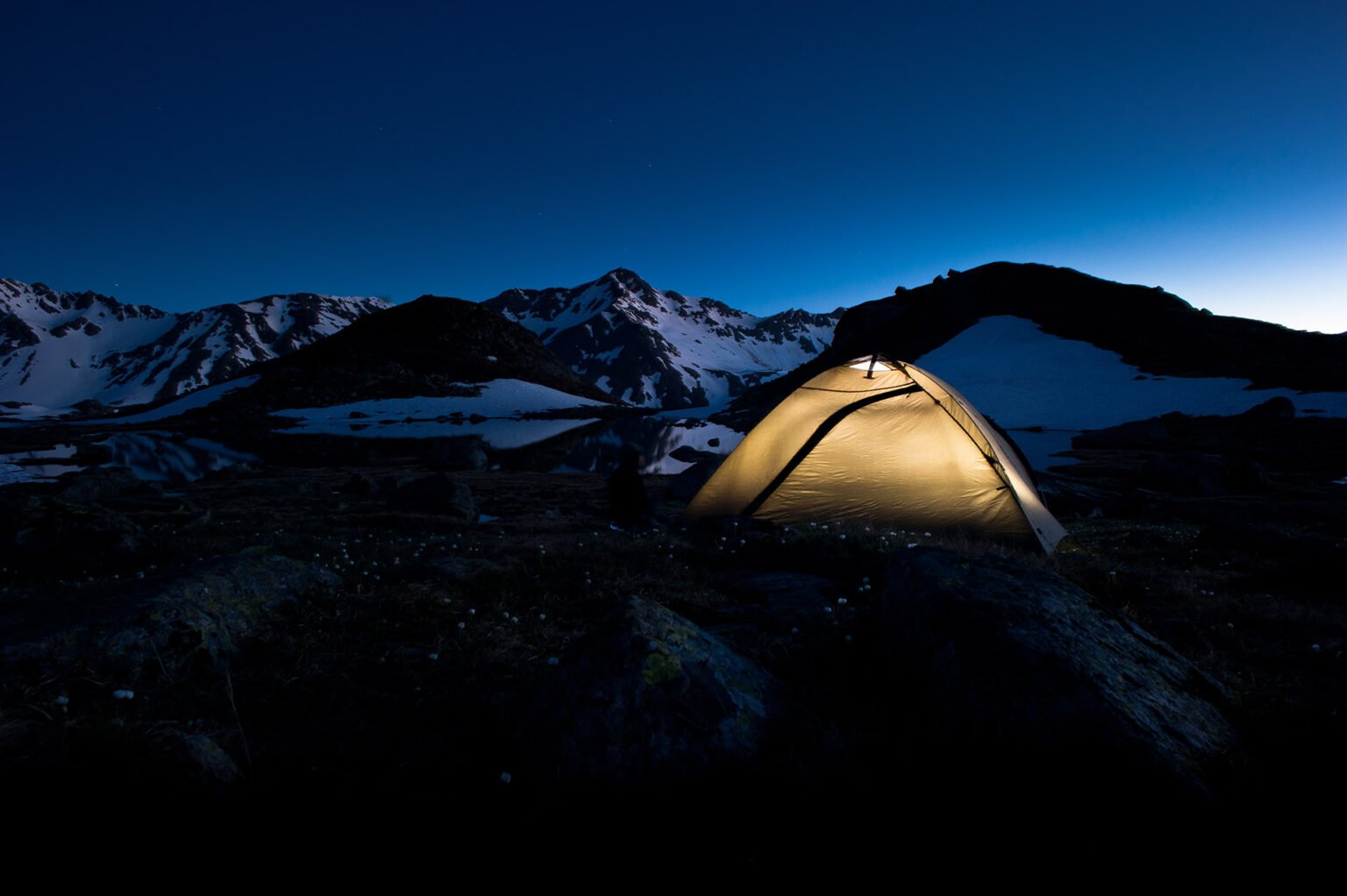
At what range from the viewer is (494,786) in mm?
3180

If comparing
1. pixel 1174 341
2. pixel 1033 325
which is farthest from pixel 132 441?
pixel 1174 341

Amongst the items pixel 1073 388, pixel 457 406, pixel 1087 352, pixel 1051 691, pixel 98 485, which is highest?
pixel 1087 352

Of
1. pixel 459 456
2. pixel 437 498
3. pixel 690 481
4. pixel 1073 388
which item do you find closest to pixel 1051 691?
pixel 437 498

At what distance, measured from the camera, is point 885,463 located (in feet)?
37.6

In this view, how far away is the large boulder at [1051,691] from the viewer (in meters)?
2.83

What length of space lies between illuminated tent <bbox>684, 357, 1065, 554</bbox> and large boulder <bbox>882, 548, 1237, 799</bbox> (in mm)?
6512

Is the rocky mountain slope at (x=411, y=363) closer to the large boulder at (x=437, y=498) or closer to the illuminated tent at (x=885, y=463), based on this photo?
the large boulder at (x=437, y=498)

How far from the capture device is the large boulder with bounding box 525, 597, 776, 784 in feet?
10.2

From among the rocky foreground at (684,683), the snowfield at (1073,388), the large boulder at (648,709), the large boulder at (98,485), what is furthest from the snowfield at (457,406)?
the large boulder at (648,709)

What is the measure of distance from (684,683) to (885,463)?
9.11 meters

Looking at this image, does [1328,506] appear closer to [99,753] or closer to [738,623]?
[738,623]

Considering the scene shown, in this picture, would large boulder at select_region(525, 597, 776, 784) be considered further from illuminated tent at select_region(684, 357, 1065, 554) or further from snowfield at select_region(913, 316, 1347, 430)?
snowfield at select_region(913, 316, 1347, 430)

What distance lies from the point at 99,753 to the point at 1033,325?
113 m

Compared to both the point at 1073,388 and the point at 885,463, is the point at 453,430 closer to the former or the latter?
the point at 885,463
